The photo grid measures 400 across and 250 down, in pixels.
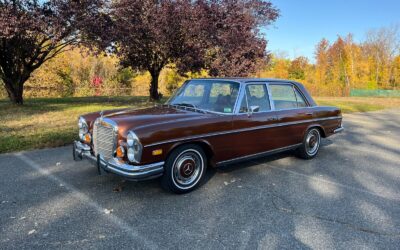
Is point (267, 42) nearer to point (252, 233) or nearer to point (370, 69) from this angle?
point (252, 233)

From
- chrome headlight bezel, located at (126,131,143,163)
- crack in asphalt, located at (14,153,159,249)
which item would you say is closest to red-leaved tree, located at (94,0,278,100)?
crack in asphalt, located at (14,153,159,249)

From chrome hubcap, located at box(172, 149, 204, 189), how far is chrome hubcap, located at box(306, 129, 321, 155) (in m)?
2.83

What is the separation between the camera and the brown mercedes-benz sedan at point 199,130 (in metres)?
3.98

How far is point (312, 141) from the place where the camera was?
6453 mm

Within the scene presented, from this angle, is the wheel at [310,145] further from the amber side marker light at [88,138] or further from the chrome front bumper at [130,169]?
the amber side marker light at [88,138]

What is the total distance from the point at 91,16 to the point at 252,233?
456 inches

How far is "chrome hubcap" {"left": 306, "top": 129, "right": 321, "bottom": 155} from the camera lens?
6363 millimetres

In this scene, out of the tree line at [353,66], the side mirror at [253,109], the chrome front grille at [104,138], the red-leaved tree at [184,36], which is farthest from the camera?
the tree line at [353,66]

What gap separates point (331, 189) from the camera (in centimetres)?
474

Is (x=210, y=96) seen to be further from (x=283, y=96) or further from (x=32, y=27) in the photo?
(x=32, y=27)

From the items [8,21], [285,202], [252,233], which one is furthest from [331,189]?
[8,21]

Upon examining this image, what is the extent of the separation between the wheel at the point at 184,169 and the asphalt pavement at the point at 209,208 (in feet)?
0.48

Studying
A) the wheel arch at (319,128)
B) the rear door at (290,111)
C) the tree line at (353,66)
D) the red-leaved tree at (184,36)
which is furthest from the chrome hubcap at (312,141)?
the tree line at (353,66)

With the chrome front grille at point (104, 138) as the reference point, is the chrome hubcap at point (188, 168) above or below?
below
